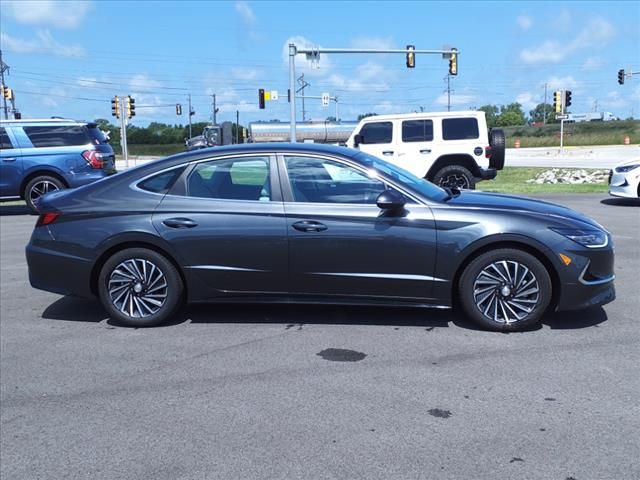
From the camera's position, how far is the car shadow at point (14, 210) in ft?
52.1

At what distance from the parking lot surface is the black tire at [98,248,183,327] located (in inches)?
6.0

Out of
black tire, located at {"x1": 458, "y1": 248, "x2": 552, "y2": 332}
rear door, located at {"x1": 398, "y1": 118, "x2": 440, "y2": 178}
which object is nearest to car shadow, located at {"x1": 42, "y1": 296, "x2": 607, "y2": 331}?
black tire, located at {"x1": 458, "y1": 248, "x2": 552, "y2": 332}

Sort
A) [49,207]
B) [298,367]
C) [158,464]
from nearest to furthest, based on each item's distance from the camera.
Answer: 1. [158,464]
2. [298,367]
3. [49,207]

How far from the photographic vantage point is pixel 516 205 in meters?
5.46

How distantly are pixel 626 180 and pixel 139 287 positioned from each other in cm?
1173

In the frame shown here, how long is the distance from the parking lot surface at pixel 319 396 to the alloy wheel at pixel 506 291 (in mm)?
189

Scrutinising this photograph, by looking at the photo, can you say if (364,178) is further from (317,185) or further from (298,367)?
(298,367)

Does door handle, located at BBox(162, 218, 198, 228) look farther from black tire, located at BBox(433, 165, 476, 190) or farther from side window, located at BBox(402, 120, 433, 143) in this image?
side window, located at BBox(402, 120, 433, 143)

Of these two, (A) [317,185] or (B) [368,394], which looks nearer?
(B) [368,394]

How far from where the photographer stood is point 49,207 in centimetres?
583

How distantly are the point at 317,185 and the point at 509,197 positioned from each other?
1.73m

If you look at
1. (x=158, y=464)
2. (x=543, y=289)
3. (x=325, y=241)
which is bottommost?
(x=158, y=464)

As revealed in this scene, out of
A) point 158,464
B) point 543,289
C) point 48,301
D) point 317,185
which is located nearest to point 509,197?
point 543,289

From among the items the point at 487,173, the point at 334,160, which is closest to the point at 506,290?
the point at 334,160
